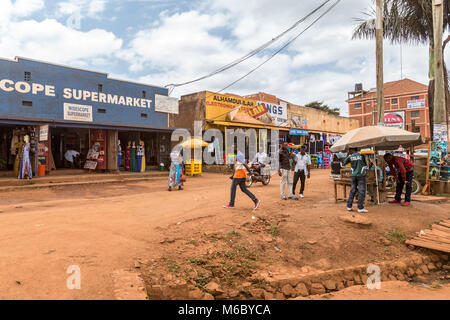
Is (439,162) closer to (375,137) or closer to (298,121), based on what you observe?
(375,137)

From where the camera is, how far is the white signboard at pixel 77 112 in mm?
14938

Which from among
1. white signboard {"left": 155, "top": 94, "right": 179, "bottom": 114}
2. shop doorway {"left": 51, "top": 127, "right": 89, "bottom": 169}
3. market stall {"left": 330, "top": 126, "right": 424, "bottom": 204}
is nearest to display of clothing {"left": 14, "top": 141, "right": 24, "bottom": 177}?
shop doorway {"left": 51, "top": 127, "right": 89, "bottom": 169}

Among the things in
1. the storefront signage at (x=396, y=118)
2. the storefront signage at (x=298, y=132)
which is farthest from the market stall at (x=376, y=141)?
the storefront signage at (x=396, y=118)

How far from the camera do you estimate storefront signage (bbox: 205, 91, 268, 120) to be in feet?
65.4

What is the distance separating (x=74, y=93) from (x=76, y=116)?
116 cm

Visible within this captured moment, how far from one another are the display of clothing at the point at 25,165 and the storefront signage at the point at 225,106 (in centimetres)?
1043

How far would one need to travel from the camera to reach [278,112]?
24.6m

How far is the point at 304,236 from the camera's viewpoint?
602 cm

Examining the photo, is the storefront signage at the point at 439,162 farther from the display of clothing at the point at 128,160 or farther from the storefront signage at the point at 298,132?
the display of clothing at the point at 128,160

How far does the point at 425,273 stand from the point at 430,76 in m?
9.38

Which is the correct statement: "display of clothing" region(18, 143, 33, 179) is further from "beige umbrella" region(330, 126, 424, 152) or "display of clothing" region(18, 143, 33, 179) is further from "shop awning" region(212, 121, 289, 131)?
"beige umbrella" region(330, 126, 424, 152)

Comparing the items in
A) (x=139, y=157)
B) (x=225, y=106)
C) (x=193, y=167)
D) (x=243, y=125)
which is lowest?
(x=193, y=167)

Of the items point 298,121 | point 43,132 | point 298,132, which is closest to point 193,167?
point 43,132
